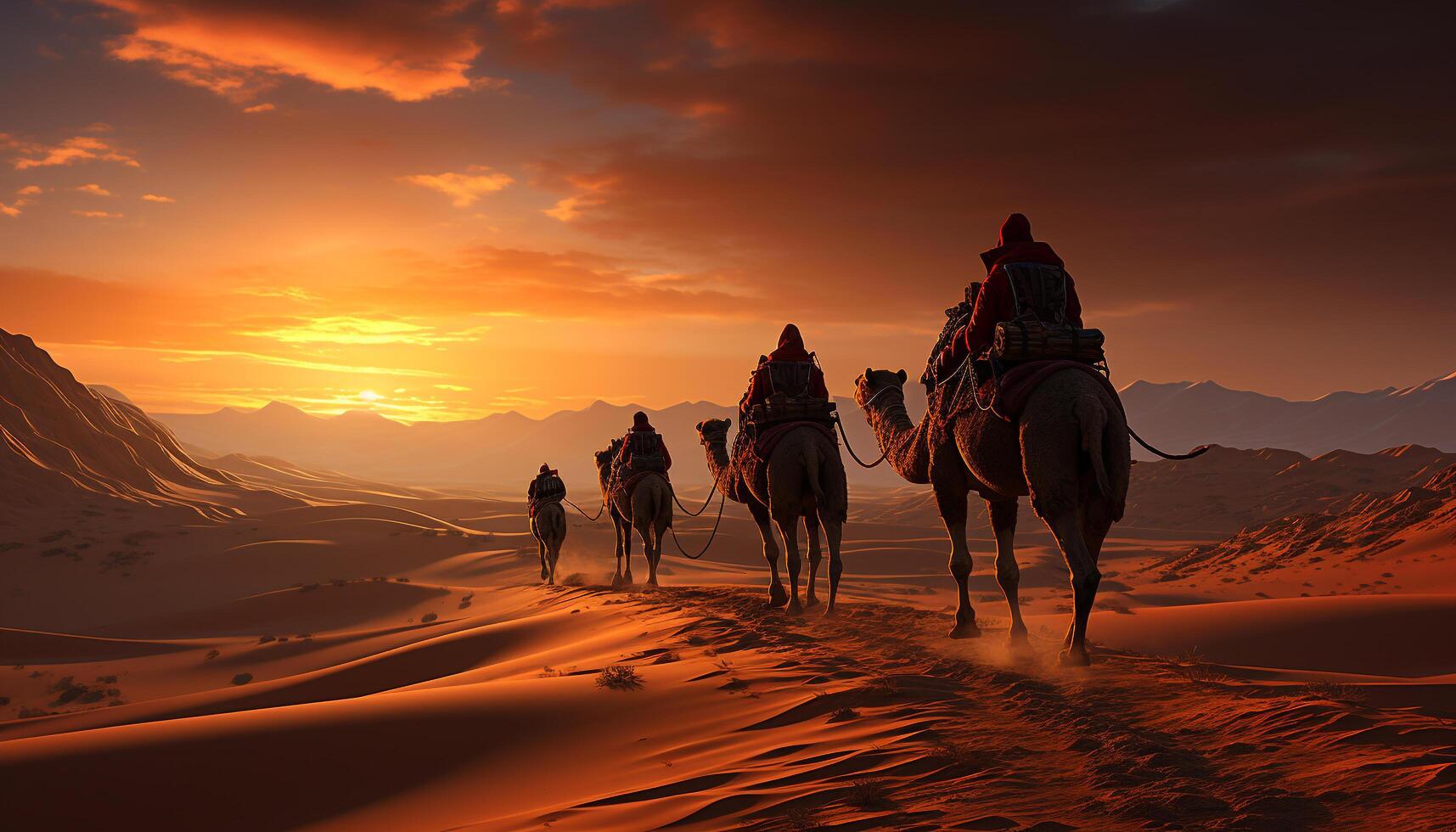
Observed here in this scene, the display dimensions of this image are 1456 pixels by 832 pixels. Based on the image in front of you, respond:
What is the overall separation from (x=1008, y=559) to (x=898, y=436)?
8.02 ft

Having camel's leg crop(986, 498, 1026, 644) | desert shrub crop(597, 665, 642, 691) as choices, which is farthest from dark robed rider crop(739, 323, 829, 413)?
desert shrub crop(597, 665, 642, 691)

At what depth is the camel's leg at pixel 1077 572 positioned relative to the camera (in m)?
7.11

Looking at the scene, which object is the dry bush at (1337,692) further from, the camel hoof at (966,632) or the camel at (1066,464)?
the camel hoof at (966,632)

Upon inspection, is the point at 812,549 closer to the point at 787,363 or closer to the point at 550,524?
the point at 787,363

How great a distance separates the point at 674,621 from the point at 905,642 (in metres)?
4.01

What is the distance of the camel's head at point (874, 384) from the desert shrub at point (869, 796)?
7.43 meters

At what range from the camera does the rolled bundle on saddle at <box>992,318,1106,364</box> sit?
7.77m

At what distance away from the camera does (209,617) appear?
2778 centimetres

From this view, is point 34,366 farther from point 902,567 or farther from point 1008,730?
point 1008,730

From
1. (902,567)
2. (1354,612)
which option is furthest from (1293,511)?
(1354,612)

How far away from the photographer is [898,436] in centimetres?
1091

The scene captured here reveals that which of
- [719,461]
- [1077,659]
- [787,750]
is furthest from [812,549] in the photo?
[787,750]

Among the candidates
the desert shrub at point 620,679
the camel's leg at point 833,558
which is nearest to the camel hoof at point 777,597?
the camel's leg at point 833,558

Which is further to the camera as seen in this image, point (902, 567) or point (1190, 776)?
point (902, 567)
